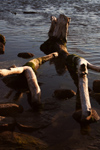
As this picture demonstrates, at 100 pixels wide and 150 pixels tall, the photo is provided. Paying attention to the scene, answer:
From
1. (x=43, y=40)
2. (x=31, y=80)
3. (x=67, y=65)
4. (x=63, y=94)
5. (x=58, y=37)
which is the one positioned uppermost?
(x=58, y=37)

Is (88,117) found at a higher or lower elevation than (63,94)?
lower

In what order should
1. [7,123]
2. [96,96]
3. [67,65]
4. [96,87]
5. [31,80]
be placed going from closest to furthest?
[7,123]
[31,80]
[96,96]
[96,87]
[67,65]

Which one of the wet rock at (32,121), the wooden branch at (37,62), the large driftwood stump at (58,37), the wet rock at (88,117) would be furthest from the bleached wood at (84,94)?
the large driftwood stump at (58,37)

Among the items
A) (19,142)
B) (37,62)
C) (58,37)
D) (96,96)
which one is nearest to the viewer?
(19,142)

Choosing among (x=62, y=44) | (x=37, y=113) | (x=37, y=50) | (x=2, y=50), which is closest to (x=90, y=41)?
(x=62, y=44)

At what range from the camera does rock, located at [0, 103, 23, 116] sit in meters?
5.68

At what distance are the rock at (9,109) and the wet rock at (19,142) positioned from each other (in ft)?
2.85

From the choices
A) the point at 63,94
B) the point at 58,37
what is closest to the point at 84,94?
the point at 63,94

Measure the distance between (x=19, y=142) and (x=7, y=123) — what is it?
0.64m

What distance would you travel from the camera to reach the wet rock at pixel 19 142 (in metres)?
4.62

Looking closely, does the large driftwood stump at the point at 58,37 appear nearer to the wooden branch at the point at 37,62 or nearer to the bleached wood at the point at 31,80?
the wooden branch at the point at 37,62

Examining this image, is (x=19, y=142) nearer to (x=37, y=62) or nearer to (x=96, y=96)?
(x=96, y=96)

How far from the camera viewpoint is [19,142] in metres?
4.69

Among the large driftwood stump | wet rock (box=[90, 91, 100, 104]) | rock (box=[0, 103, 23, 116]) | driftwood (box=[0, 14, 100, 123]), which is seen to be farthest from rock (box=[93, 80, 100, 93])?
the large driftwood stump
